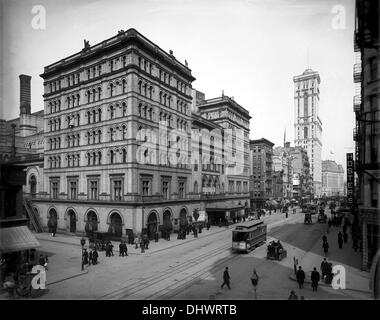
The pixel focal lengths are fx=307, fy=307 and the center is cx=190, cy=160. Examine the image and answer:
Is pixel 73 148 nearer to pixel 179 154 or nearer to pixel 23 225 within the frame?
pixel 179 154

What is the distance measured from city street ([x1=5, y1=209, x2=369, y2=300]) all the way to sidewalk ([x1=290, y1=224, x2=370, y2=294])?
0.67 m

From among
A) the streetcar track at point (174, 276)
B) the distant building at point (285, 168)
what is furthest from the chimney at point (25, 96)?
the distant building at point (285, 168)

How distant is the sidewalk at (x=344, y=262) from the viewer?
1923 centimetres

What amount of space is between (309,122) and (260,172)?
6966 cm

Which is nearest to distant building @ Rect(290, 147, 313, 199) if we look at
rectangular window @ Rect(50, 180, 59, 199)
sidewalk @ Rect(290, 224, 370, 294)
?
sidewalk @ Rect(290, 224, 370, 294)

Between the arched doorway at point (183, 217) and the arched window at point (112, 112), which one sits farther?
the arched doorway at point (183, 217)

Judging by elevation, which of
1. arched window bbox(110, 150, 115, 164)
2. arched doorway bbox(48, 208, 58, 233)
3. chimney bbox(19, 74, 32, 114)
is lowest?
A: arched doorway bbox(48, 208, 58, 233)

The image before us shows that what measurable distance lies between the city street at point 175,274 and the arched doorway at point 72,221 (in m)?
6.85

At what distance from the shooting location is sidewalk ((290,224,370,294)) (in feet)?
63.1

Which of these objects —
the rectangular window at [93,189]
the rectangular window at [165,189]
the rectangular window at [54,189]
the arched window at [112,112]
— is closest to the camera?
the arched window at [112,112]

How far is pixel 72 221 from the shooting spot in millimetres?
40938

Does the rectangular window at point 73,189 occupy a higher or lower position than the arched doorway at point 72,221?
higher

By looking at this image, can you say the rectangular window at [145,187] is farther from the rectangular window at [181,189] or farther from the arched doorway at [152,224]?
the rectangular window at [181,189]

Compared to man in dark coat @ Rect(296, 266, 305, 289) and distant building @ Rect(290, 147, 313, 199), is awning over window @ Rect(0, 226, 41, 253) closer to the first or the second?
man in dark coat @ Rect(296, 266, 305, 289)
